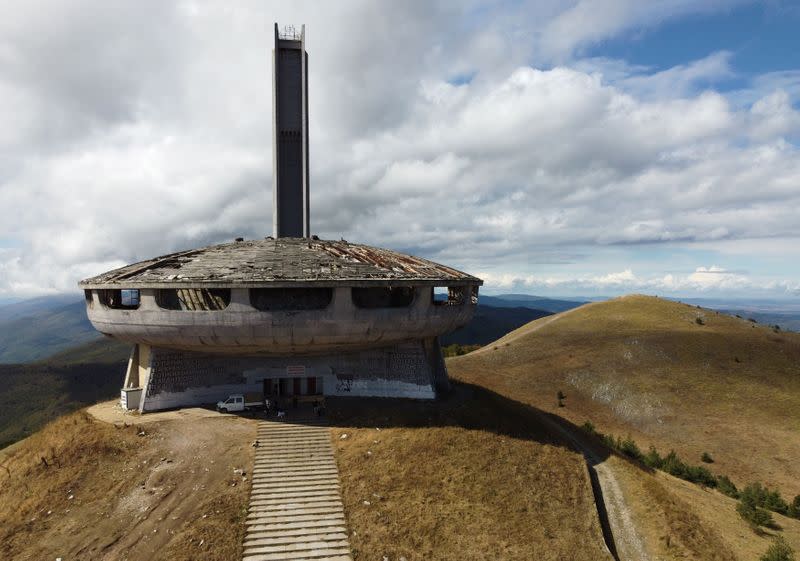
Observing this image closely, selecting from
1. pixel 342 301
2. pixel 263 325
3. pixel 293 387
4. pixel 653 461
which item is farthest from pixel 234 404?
pixel 653 461

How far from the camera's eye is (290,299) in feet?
87.5

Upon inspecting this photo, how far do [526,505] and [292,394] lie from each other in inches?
620

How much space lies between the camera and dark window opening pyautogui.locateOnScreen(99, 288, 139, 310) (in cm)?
2805

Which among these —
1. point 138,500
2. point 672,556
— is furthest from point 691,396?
point 138,500

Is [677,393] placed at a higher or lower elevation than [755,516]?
higher

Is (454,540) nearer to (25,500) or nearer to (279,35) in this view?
(25,500)

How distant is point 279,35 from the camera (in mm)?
42312

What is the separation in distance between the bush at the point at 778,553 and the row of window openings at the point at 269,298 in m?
19.9

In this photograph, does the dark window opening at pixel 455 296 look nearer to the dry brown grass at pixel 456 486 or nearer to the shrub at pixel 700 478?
the dry brown grass at pixel 456 486

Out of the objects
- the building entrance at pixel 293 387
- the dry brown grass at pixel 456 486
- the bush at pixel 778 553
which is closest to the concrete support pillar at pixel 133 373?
the building entrance at pixel 293 387

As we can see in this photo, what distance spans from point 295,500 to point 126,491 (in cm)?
750

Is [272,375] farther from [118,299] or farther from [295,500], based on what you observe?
[118,299]

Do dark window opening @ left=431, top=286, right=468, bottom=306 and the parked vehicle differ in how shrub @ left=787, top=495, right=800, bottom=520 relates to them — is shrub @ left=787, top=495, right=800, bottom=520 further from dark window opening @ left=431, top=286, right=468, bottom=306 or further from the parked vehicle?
the parked vehicle

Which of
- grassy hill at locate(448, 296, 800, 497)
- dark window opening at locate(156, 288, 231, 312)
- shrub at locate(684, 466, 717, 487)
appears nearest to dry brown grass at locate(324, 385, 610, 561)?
dark window opening at locate(156, 288, 231, 312)
